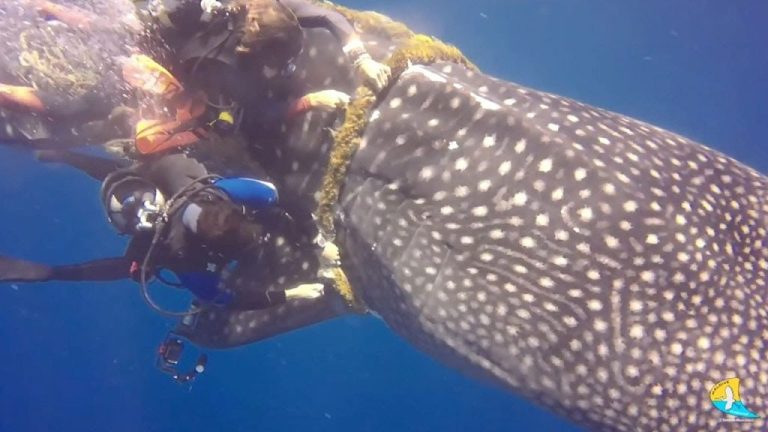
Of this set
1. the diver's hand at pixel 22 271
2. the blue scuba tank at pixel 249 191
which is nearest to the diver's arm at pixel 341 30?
the blue scuba tank at pixel 249 191

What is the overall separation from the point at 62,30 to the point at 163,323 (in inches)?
1012

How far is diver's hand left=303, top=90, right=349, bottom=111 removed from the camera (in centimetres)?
579

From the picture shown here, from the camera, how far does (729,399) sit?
173 inches

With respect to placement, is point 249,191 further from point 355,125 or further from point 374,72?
point 374,72

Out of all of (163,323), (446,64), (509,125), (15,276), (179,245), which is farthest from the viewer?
(163,323)

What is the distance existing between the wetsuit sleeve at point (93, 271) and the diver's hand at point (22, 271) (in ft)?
0.25

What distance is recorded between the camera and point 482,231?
5098 mm

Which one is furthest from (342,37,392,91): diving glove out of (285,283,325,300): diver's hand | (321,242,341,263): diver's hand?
(285,283,325,300): diver's hand

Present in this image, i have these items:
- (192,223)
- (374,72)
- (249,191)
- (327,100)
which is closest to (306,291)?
(249,191)

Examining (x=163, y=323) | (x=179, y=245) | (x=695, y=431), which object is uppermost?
(x=695, y=431)

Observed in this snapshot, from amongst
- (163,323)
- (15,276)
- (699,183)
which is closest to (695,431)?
(699,183)

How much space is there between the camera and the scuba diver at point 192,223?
5.53 metres

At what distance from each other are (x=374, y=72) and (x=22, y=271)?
4.22m

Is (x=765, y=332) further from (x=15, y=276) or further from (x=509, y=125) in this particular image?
(x=15, y=276)
